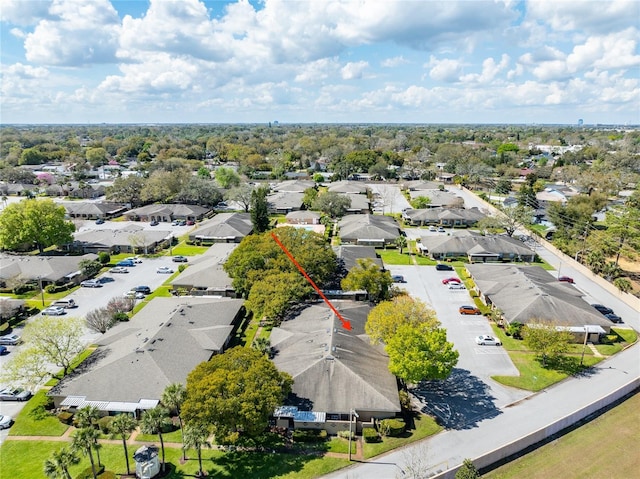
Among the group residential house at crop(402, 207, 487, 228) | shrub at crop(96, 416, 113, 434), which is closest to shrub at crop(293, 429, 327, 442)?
shrub at crop(96, 416, 113, 434)

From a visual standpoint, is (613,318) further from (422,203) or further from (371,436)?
(422,203)

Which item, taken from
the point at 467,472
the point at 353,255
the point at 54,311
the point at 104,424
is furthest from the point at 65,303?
the point at 467,472

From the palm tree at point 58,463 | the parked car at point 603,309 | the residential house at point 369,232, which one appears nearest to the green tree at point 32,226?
the residential house at point 369,232

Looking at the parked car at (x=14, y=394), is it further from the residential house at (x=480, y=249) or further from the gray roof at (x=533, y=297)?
the residential house at (x=480, y=249)

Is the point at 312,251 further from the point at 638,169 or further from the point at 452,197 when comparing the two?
the point at 638,169

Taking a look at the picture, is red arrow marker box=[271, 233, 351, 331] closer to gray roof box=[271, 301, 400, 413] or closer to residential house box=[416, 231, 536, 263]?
gray roof box=[271, 301, 400, 413]
